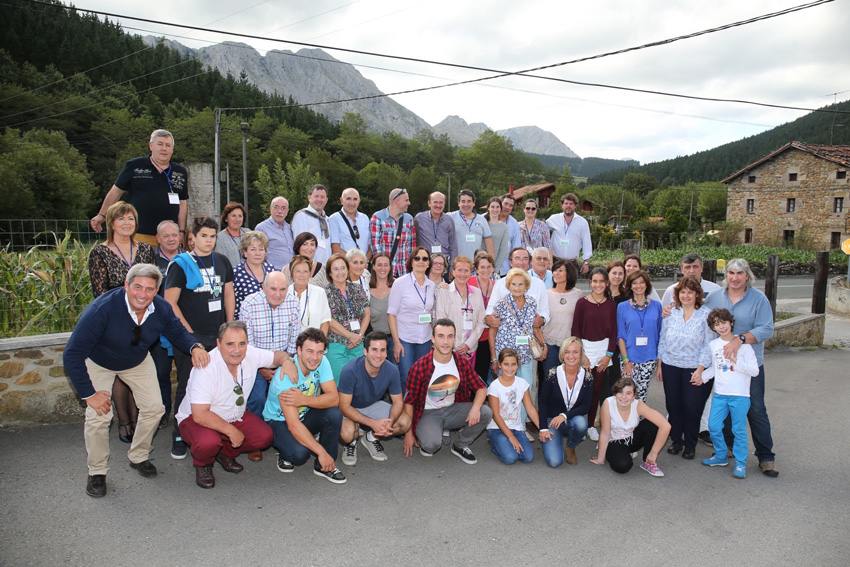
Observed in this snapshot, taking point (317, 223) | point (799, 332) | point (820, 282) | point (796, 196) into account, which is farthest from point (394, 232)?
point (796, 196)

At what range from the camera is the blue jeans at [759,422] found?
14.8ft

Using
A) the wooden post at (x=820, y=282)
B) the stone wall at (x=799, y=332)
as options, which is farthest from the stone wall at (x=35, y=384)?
the wooden post at (x=820, y=282)

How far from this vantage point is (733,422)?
4.48 meters

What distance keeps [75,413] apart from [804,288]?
25787 mm

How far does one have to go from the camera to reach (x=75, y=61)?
62719 millimetres

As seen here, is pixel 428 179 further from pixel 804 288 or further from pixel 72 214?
pixel 804 288

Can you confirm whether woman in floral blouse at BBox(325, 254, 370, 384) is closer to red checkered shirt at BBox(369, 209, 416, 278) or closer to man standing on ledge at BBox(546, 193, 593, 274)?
red checkered shirt at BBox(369, 209, 416, 278)

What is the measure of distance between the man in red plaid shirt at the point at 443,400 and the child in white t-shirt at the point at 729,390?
2.03m

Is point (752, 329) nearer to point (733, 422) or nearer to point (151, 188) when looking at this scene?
point (733, 422)

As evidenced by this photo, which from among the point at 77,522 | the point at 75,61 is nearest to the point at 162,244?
the point at 77,522

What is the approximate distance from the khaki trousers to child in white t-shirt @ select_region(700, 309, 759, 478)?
473 cm

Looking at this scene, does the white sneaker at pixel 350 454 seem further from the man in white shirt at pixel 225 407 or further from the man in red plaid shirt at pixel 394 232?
the man in red plaid shirt at pixel 394 232

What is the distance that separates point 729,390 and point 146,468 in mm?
4952

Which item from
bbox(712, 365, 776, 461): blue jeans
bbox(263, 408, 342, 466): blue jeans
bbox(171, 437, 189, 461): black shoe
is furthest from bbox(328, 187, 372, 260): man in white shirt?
bbox(712, 365, 776, 461): blue jeans
